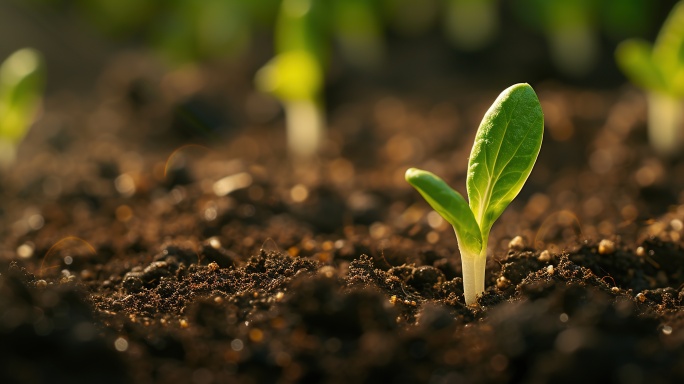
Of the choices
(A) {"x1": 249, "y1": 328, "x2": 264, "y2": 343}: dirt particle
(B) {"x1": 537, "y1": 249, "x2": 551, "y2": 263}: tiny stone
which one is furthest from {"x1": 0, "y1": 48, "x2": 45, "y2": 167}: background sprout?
(B) {"x1": 537, "y1": 249, "x2": 551, "y2": 263}: tiny stone

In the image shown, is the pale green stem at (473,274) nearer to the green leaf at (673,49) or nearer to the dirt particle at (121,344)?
the dirt particle at (121,344)

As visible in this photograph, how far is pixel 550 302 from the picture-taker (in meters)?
1.29

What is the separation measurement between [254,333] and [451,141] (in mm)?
2037

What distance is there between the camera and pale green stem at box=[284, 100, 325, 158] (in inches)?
125

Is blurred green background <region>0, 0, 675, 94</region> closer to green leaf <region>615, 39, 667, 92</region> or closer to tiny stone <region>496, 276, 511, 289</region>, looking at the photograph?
green leaf <region>615, 39, 667, 92</region>

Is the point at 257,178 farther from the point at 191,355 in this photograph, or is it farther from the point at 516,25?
the point at 516,25

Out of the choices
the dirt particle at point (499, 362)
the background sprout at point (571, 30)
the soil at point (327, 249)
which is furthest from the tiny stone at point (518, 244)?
the background sprout at point (571, 30)

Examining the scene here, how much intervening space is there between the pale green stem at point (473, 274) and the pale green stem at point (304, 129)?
5.57ft

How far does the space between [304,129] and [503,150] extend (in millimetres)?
1814

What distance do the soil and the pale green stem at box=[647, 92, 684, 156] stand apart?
0.28ft

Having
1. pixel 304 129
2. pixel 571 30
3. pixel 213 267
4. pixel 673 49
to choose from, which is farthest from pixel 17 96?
pixel 571 30

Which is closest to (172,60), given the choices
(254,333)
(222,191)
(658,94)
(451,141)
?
(451,141)

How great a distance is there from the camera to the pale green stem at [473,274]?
1.50 meters

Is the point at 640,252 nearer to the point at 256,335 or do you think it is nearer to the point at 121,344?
the point at 256,335
